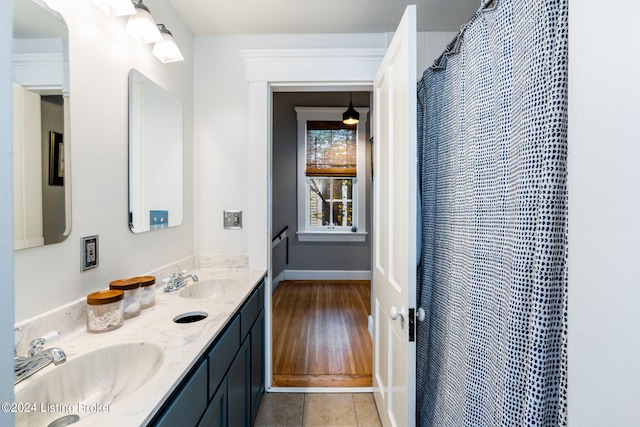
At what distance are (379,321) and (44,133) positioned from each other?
1.83 metres

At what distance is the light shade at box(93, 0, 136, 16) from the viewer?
3.93ft

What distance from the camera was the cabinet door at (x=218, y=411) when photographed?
37.8 inches

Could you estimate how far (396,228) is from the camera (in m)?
1.36

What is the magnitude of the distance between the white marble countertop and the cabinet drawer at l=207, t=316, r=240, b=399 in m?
0.06

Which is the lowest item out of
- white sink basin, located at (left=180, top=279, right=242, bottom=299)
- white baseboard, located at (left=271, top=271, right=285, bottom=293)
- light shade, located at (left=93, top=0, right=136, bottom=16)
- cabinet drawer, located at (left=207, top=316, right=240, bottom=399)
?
white baseboard, located at (left=271, top=271, right=285, bottom=293)

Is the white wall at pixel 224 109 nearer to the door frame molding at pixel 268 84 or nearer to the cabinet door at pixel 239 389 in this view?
the door frame molding at pixel 268 84

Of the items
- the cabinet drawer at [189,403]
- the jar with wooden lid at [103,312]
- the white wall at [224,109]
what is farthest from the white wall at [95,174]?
the cabinet drawer at [189,403]

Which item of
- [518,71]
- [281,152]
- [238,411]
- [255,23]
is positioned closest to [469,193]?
[518,71]

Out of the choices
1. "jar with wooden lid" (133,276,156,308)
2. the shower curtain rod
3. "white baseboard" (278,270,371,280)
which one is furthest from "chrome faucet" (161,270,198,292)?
"white baseboard" (278,270,371,280)

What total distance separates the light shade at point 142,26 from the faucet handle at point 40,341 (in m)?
1.36

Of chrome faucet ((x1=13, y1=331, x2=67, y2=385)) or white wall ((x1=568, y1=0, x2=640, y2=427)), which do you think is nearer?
white wall ((x1=568, y1=0, x2=640, y2=427))

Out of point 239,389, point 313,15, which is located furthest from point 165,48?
point 239,389

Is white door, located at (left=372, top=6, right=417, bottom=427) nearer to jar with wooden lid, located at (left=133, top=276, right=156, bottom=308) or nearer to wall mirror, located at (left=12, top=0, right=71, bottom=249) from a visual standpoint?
jar with wooden lid, located at (left=133, top=276, right=156, bottom=308)

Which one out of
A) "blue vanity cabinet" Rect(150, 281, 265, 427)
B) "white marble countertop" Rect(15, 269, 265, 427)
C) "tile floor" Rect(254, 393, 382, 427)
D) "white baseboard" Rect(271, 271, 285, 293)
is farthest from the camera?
"white baseboard" Rect(271, 271, 285, 293)
